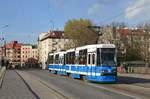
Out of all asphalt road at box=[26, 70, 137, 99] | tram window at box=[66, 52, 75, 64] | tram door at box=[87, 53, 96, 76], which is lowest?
asphalt road at box=[26, 70, 137, 99]

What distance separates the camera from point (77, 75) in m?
43.2

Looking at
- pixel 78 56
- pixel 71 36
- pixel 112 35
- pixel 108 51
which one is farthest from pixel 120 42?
pixel 108 51

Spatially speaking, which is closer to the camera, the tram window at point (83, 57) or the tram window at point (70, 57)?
the tram window at point (83, 57)

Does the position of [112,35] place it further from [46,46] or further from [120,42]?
[46,46]

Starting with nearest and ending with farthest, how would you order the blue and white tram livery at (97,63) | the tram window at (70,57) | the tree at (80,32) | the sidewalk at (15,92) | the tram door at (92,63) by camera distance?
the sidewalk at (15,92) < the blue and white tram livery at (97,63) < the tram door at (92,63) < the tram window at (70,57) < the tree at (80,32)

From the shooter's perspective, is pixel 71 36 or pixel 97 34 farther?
pixel 71 36

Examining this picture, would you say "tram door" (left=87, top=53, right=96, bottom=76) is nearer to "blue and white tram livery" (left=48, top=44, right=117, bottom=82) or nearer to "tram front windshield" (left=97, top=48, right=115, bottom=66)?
"blue and white tram livery" (left=48, top=44, right=117, bottom=82)

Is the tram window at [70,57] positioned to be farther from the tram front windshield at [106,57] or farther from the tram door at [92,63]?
the tram front windshield at [106,57]

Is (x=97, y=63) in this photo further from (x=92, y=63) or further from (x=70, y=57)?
(x=70, y=57)

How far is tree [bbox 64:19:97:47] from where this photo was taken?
117075mm

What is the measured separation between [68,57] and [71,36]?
238ft

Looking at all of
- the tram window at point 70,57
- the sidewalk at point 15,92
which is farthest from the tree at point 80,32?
the sidewalk at point 15,92

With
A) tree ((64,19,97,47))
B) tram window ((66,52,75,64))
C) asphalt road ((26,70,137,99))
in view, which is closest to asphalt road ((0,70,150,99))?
asphalt road ((26,70,137,99))

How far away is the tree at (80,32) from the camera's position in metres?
117
